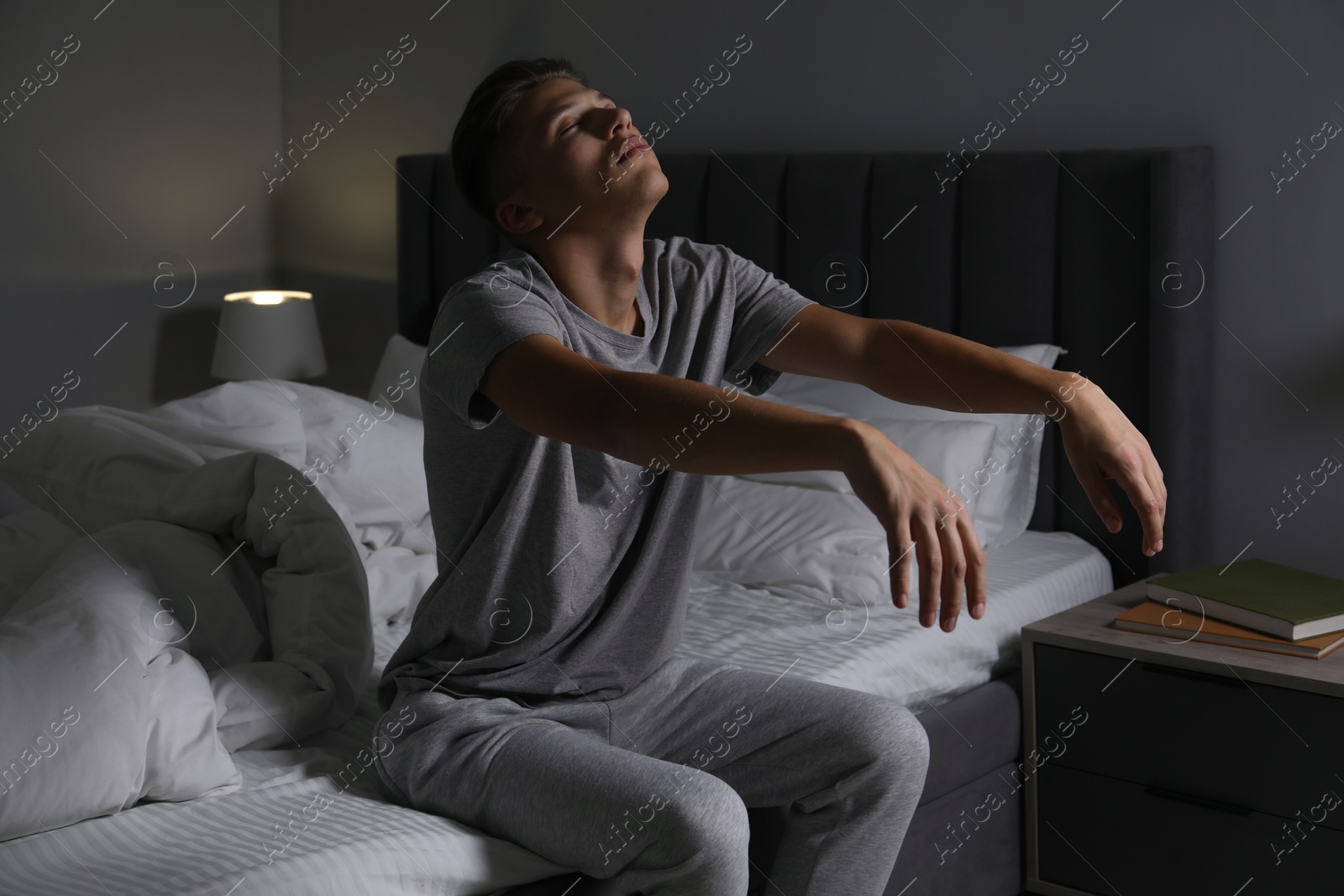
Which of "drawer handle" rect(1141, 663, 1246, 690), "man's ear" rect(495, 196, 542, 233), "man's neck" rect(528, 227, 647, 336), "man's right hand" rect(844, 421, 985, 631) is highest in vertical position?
"man's ear" rect(495, 196, 542, 233)

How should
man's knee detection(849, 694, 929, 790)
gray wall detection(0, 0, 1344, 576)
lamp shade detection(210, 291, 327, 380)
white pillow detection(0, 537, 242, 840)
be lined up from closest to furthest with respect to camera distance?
white pillow detection(0, 537, 242, 840) → man's knee detection(849, 694, 929, 790) → gray wall detection(0, 0, 1344, 576) → lamp shade detection(210, 291, 327, 380)

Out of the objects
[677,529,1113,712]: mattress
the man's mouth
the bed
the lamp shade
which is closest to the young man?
the man's mouth

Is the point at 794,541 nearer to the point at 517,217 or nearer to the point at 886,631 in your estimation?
the point at 886,631

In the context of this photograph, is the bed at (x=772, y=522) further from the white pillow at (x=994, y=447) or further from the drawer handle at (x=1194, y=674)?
the drawer handle at (x=1194, y=674)

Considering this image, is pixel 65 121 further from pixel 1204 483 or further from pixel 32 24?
pixel 1204 483

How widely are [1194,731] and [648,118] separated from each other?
186cm

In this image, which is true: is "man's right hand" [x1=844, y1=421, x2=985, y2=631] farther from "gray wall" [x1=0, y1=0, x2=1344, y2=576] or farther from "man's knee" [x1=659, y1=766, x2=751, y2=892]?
A: "gray wall" [x1=0, y1=0, x2=1344, y2=576]

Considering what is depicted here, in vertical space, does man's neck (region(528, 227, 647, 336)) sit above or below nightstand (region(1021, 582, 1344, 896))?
above

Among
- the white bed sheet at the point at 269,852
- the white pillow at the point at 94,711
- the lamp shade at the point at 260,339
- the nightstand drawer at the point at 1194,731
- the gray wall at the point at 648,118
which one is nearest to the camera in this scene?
the white bed sheet at the point at 269,852

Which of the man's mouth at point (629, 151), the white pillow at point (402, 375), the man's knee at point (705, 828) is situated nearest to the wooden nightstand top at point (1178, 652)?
the man's knee at point (705, 828)

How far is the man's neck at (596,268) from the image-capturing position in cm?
137

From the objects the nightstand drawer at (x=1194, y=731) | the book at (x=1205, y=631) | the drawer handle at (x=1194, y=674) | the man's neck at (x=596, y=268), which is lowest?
the nightstand drawer at (x=1194, y=731)

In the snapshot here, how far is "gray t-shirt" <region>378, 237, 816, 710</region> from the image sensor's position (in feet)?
4.26

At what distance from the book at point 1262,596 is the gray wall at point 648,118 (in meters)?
0.27
